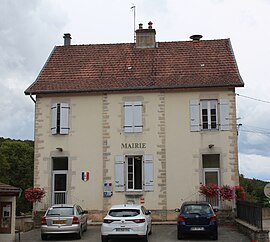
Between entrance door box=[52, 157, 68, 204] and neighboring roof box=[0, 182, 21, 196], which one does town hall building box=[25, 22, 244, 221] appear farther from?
neighboring roof box=[0, 182, 21, 196]

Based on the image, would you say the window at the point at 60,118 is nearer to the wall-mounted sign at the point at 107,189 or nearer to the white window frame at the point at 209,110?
the wall-mounted sign at the point at 107,189

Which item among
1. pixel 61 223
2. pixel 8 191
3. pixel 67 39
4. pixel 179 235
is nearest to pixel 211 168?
pixel 179 235

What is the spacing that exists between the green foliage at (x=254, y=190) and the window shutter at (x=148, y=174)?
42.6 ft

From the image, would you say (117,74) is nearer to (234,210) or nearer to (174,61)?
(174,61)

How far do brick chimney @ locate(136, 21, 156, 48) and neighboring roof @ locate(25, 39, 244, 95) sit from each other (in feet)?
1.15

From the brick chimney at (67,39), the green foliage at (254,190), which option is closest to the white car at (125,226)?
the brick chimney at (67,39)

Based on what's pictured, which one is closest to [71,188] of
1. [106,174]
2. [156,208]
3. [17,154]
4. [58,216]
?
[106,174]

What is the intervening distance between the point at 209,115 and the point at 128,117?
13.6 ft

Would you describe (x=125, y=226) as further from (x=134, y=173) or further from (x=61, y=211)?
(x=134, y=173)

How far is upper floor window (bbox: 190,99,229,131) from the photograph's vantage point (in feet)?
78.3

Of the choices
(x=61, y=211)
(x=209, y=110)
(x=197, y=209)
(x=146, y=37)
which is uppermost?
(x=146, y=37)

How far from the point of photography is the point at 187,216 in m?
17.4

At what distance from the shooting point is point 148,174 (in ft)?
78.3

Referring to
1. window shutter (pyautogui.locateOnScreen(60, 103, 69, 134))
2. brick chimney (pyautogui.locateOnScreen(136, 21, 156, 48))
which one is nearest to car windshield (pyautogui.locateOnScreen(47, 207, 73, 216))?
window shutter (pyautogui.locateOnScreen(60, 103, 69, 134))
